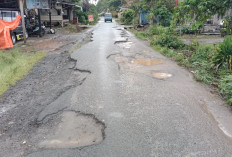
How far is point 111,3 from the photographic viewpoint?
222 feet

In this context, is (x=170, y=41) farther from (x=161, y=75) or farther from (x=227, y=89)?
(x=227, y=89)

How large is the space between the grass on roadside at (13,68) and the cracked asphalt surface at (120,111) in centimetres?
29

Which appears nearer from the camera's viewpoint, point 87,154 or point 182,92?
point 87,154

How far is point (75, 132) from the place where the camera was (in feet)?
11.4

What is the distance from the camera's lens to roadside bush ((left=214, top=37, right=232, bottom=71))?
250 inches

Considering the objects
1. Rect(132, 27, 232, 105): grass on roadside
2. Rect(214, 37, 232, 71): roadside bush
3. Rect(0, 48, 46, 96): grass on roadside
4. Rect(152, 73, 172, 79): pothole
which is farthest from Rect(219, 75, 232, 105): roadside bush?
Rect(0, 48, 46, 96): grass on roadside

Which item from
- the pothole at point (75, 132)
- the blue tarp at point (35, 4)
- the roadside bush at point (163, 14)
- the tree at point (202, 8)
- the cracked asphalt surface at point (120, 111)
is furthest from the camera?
the roadside bush at point (163, 14)

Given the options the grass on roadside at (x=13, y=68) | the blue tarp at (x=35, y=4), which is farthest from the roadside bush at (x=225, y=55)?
the blue tarp at (x=35, y=4)

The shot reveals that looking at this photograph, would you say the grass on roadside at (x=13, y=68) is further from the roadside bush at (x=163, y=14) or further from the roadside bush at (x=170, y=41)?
the roadside bush at (x=163, y=14)

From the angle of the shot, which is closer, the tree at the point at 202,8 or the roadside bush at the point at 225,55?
the roadside bush at the point at 225,55

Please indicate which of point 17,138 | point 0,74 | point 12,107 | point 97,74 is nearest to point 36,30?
point 0,74

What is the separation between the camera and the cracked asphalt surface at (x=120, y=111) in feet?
9.99

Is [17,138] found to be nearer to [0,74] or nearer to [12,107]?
[12,107]

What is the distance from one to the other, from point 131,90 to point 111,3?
66.9 meters
